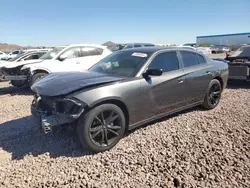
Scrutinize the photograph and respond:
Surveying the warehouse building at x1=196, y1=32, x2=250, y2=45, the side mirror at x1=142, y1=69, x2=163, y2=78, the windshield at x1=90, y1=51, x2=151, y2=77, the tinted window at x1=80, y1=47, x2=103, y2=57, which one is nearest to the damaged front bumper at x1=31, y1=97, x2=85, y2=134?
the windshield at x1=90, y1=51, x2=151, y2=77

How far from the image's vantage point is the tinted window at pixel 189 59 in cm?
497

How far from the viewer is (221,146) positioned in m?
3.74

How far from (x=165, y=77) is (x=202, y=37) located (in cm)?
9229

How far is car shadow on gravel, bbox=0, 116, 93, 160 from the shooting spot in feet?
11.7

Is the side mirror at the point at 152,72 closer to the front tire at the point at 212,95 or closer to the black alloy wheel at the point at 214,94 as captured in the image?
the front tire at the point at 212,95

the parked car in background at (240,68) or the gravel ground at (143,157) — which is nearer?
the gravel ground at (143,157)

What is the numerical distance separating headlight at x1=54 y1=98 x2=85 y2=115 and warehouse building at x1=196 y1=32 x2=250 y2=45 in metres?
82.2

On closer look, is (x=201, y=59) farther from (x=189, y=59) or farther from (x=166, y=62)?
(x=166, y=62)

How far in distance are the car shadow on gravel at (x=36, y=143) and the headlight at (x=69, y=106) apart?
514mm

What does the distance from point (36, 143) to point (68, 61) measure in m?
5.16

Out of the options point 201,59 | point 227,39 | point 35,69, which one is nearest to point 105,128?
point 201,59

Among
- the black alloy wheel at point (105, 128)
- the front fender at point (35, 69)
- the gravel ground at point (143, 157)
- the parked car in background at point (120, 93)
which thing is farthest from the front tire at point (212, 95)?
the front fender at point (35, 69)

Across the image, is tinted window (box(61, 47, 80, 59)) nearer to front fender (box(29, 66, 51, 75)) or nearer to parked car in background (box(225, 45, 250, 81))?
front fender (box(29, 66, 51, 75))

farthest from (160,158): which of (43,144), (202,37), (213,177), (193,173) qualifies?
(202,37)
